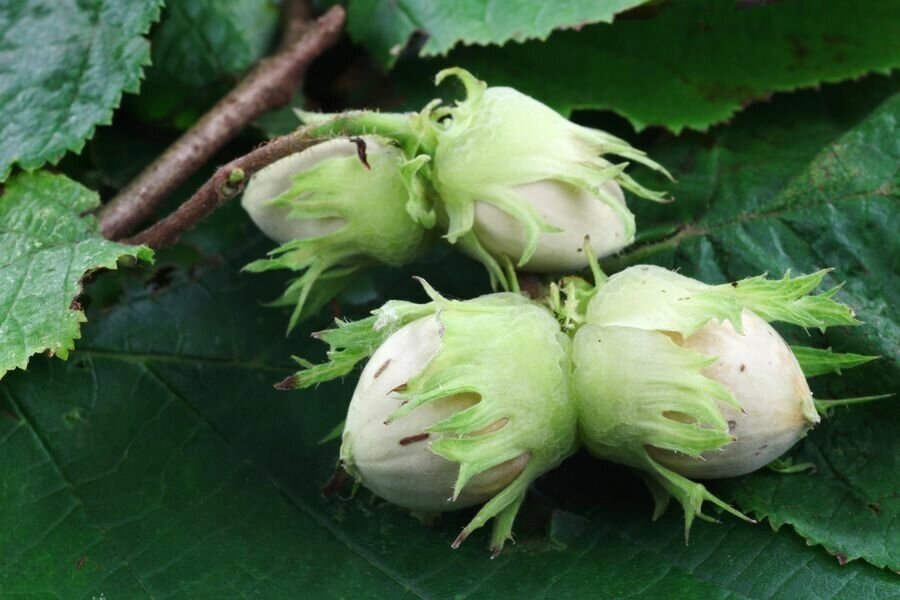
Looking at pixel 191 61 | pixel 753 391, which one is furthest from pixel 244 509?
pixel 191 61

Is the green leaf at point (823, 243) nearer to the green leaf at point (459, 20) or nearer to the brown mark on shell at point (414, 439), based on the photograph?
the green leaf at point (459, 20)

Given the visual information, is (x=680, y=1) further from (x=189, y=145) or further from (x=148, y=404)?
(x=148, y=404)

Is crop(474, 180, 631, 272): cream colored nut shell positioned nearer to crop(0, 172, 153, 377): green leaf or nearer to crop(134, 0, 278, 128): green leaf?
crop(0, 172, 153, 377): green leaf

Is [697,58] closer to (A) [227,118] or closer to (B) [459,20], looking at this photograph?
(B) [459,20]

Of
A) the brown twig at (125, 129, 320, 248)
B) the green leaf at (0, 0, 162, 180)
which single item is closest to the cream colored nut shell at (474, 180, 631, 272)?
the brown twig at (125, 129, 320, 248)

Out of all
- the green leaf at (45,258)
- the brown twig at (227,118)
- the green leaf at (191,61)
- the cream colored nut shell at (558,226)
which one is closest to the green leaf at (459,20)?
the brown twig at (227,118)
